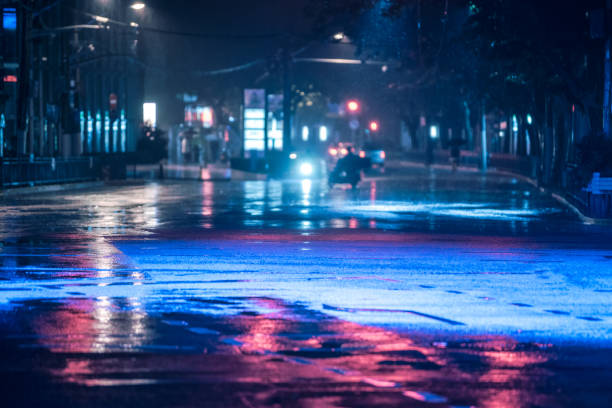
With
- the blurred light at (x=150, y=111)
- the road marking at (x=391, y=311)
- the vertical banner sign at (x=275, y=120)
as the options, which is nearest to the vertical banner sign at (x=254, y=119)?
the vertical banner sign at (x=275, y=120)

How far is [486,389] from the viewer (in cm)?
757

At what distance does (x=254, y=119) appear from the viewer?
73.4 metres

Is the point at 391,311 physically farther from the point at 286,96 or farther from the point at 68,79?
the point at 286,96

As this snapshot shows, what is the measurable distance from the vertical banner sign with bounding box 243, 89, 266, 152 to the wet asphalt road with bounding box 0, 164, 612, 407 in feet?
161

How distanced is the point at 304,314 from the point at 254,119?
6283cm

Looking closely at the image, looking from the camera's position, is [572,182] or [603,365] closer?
[603,365]

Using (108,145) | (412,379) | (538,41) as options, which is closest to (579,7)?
(538,41)


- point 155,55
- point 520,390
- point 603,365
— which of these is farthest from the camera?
point 155,55

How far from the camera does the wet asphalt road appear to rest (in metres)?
7.61

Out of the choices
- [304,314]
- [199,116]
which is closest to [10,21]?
[304,314]

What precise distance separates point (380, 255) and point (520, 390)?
986 centimetres

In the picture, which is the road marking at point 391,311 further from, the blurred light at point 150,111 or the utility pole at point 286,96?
the blurred light at point 150,111

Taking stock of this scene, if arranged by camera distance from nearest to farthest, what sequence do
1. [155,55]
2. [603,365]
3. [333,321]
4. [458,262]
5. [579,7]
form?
[603,365] < [333,321] < [458,262] < [579,7] < [155,55]

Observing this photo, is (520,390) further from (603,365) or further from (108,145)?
(108,145)
